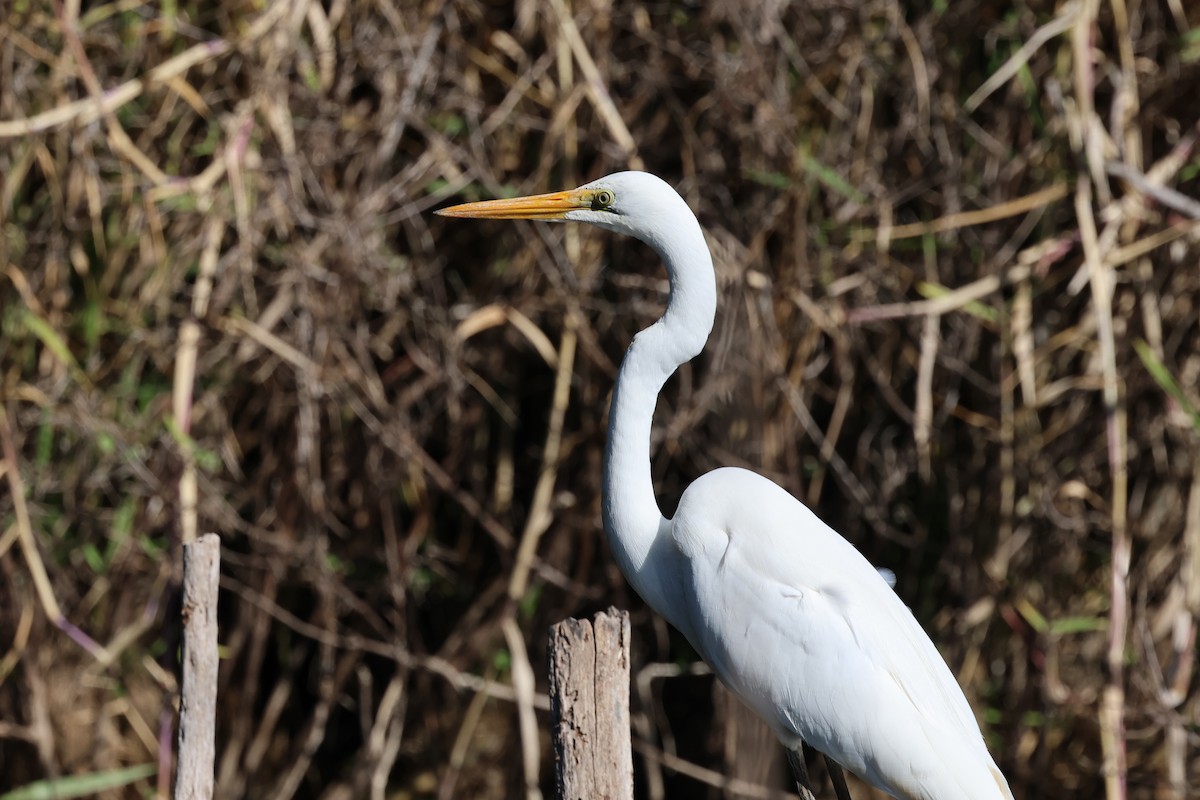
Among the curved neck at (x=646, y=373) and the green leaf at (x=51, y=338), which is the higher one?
the green leaf at (x=51, y=338)

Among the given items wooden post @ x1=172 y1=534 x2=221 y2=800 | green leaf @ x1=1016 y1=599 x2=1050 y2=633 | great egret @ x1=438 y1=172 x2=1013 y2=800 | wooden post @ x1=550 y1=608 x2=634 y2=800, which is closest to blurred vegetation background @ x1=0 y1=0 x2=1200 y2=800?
green leaf @ x1=1016 y1=599 x2=1050 y2=633

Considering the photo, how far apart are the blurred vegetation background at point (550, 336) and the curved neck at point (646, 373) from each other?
668 millimetres

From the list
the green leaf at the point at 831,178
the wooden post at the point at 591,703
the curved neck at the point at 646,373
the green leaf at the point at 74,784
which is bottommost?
the green leaf at the point at 74,784

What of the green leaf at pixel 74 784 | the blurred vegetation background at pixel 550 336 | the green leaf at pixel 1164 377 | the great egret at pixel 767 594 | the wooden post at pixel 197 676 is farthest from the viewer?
the blurred vegetation background at pixel 550 336

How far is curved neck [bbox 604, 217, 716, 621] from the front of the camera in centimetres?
146

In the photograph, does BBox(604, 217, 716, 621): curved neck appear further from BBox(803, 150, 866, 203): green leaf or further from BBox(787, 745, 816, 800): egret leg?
BBox(803, 150, 866, 203): green leaf

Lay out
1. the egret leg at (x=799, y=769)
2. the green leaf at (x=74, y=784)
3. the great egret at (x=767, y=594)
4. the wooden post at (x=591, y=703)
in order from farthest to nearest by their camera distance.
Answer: the green leaf at (x=74, y=784) → the egret leg at (x=799, y=769) → the great egret at (x=767, y=594) → the wooden post at (x=591, y=703)

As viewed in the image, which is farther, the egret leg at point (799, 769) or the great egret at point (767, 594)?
the egret leg at point (799, 769)

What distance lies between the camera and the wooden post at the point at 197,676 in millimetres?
1357

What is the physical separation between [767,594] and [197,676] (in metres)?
0.64

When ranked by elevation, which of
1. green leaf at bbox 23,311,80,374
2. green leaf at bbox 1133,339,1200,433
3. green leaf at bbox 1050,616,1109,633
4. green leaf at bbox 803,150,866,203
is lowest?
green leaf at bbox 1050,616,1109,633

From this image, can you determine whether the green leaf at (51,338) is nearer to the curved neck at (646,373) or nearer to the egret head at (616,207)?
the egret head at (616,207)

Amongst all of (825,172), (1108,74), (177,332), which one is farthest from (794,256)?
(177,332)

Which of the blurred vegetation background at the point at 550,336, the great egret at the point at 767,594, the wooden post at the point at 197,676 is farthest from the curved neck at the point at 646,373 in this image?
the blurred vegetation background at the point at 550,336
